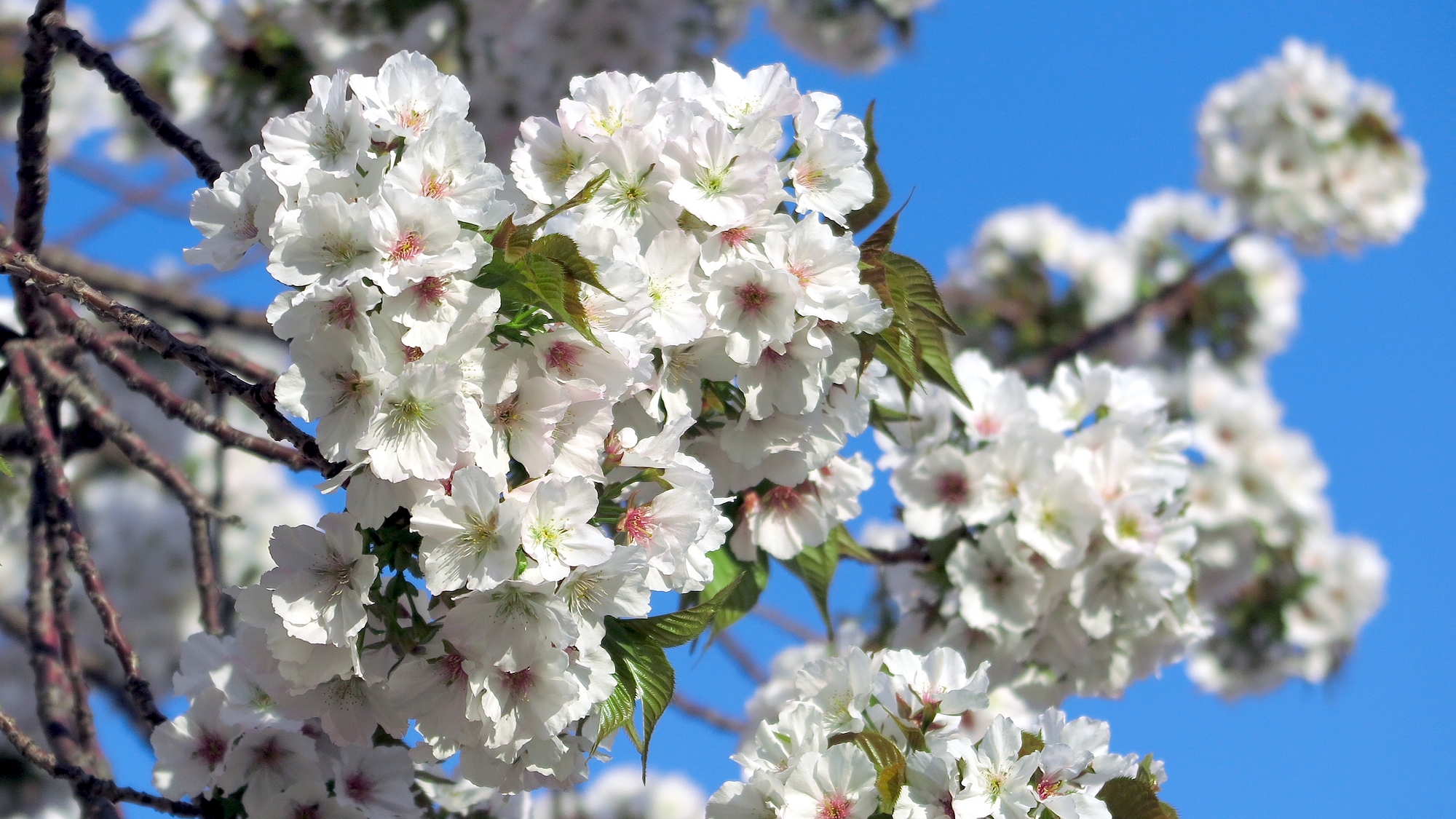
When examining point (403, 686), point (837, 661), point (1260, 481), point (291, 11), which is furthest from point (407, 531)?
point (1260, 481)

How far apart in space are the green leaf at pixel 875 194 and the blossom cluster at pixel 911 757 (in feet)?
2.29

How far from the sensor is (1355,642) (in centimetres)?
706

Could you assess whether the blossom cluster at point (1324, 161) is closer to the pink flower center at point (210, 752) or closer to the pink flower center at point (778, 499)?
the pink flower center at point (778, 499)

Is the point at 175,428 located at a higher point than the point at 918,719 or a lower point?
higher

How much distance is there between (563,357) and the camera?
158 centimetres

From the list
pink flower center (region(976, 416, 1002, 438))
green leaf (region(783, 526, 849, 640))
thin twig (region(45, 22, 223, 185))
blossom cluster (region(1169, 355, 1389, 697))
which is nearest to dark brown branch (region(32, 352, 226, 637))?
thin twig (region(45, 22, 223, 185))

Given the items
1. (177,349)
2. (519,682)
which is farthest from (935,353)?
(177,349)

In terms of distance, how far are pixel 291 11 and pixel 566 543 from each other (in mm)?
3705

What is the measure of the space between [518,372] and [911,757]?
849mm

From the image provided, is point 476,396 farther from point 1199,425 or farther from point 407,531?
point 1199,425

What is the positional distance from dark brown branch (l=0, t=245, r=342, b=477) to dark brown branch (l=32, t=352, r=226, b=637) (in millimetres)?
891

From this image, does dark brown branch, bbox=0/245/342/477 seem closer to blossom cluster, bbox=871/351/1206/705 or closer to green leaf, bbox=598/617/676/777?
green leaf, bbox=598/617/676/777

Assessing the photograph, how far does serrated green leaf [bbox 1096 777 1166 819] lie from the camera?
1951 mm

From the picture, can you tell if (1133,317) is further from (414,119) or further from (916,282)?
(414,119)
